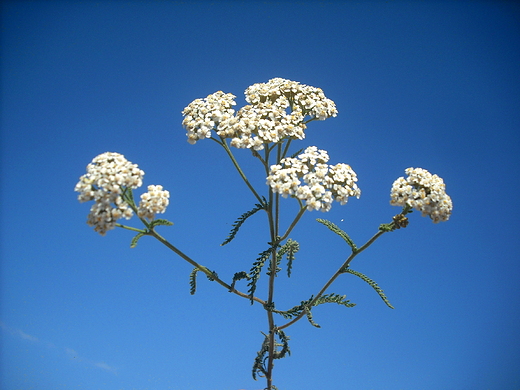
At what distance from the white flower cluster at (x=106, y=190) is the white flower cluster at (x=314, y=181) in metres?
1.19

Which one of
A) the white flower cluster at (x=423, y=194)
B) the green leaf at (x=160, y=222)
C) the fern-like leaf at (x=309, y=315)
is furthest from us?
the fern-like leaf at (x=309, y=315)

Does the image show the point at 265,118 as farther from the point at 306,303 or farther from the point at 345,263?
the point at 306,303

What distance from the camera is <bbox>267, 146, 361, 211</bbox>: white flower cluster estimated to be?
3570mm

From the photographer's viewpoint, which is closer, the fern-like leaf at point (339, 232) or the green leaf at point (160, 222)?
the green leaf at point (160, 222)

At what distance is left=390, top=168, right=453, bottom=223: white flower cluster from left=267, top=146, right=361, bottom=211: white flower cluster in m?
0.41

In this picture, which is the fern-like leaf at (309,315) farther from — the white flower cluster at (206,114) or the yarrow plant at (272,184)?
the white flower cluster at (206,114)

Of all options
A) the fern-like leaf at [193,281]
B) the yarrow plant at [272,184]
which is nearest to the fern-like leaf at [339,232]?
the yarrow plant at [272,184]

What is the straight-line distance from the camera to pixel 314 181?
362 centimetres

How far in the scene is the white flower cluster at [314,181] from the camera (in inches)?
141

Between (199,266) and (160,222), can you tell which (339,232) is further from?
(160,222)

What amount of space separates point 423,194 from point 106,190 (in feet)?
8.88

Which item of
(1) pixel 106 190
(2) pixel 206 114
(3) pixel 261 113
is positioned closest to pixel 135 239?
(1) pixel 106 190

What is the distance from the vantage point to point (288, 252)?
4.59 m

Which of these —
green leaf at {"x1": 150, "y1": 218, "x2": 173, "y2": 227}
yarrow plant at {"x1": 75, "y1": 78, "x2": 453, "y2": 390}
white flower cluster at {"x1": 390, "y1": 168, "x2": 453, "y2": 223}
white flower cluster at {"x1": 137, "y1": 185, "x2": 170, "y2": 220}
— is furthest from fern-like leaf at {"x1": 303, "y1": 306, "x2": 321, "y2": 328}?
white flower cluster at {"x1": 137, "y1": 185, "x2": 170, "y2": 220}
